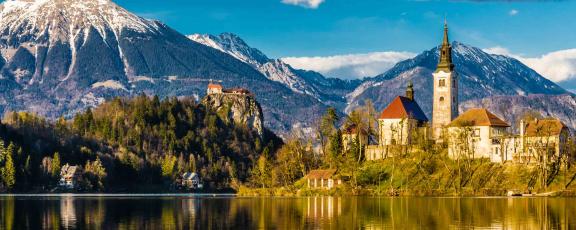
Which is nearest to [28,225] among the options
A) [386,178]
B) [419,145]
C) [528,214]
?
[528,214]

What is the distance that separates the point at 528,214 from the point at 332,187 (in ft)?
238

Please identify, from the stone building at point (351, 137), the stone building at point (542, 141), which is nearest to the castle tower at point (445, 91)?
the stone building at point (351, 137)

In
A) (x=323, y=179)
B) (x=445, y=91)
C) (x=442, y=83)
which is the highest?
(x=442, y=83)

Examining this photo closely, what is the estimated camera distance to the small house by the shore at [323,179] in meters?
165

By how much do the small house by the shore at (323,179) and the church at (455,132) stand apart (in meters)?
13.2

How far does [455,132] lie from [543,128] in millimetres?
15968

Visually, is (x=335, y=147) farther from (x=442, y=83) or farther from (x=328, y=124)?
(x=442, y=83)

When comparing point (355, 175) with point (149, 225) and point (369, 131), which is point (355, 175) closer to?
point (369, 131)

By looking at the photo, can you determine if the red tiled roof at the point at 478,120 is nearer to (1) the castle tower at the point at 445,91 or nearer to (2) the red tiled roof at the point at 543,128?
(2) the red tiled roof at the point at 543,128

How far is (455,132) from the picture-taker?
545ft

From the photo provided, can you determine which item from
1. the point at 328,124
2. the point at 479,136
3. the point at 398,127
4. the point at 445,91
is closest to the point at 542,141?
the point at 479,136

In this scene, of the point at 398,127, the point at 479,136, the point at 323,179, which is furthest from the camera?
the point at 398,127

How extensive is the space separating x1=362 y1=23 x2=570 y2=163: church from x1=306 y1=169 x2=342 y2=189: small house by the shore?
43.2ft

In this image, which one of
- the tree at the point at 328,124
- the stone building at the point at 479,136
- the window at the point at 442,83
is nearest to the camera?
the stone building at the point at 479,136
